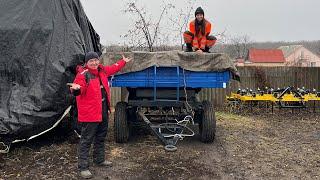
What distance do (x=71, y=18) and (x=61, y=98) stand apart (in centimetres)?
156

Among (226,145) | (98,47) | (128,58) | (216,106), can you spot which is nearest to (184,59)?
(128,58)

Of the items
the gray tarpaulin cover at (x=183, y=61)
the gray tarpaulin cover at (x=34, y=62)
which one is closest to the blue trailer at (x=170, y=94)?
the gray tarpaulin cover at (x=183, y=61)

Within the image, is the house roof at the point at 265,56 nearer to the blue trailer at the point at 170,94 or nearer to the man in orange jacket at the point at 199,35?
the man in orange jacket at the point at 199,35

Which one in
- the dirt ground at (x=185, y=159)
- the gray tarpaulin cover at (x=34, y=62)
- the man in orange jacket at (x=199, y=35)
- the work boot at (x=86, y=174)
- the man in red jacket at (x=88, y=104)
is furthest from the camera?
the man in orange jacket at (x=199, y=35)

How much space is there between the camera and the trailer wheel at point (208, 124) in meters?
7.53

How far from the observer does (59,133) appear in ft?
27.0

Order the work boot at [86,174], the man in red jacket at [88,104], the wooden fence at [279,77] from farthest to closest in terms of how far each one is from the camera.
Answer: the wooden fence at [279,77] < the man in red jacket at [88,104] < the work boot at [86,174]

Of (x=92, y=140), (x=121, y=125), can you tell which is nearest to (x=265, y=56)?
(x=121, y=125)

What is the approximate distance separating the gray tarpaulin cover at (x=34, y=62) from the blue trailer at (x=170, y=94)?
3.04ft

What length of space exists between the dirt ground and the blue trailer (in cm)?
35

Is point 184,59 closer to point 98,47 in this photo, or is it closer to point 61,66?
point 61,66

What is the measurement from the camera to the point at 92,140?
5.97m

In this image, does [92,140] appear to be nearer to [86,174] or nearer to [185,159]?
[86,174]

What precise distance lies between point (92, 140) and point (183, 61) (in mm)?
2248
